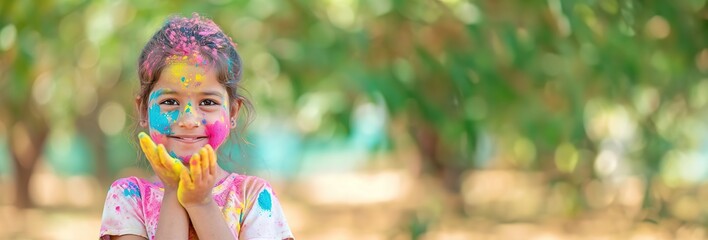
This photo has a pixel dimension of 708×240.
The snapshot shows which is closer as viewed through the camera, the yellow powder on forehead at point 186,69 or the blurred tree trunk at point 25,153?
the yellow powder on forehead at point 186,69

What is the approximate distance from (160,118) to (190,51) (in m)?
0.14

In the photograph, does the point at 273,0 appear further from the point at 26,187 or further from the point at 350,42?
the point at 26,187

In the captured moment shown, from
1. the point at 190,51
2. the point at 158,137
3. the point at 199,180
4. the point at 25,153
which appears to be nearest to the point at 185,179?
the point at 199,180

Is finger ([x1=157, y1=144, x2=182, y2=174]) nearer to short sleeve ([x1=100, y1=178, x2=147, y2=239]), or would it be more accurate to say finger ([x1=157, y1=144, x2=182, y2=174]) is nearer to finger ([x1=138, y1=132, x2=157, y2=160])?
finger ([x1=138, y1=132, x2=157, y2=160])

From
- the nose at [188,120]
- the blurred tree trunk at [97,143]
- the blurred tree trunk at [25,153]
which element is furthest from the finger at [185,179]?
the blurred tree trunk at [97,143]

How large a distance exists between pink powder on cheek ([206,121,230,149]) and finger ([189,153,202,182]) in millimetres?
115

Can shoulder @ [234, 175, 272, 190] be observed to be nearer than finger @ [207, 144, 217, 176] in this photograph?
No

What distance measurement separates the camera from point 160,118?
6.34 feet

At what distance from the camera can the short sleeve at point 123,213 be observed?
1965 mm

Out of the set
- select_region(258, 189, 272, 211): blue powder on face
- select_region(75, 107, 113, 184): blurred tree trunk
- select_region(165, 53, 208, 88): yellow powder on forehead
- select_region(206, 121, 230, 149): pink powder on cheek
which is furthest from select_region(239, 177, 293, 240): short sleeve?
select_region(75, 107, 113, 184): blurred tree trunk

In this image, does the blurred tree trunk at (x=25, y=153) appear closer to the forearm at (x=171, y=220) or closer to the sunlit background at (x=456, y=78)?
the sunlit background at (x=456, y=78)

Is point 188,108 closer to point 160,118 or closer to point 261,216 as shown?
point 160,118

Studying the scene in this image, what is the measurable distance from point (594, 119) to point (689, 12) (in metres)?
3.48

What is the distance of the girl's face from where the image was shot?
192 cm
